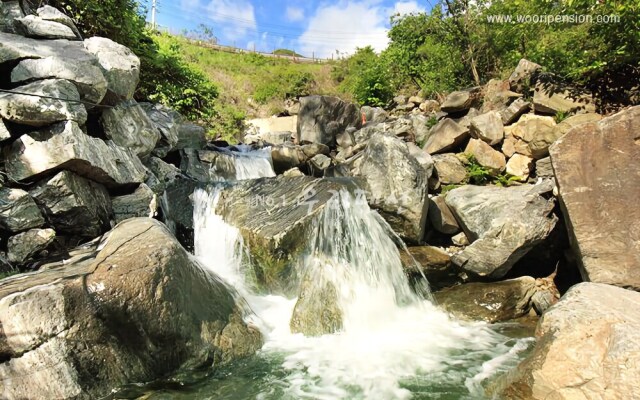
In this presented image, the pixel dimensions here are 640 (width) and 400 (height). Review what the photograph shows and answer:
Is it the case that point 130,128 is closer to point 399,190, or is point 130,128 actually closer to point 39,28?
point 39,28

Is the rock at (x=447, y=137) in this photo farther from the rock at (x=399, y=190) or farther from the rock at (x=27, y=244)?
the rock at (x=27, y=244)

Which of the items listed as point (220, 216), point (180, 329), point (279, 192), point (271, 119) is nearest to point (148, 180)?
point (220, 216)

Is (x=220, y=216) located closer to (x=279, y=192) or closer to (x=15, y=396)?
(x=279, y=192)

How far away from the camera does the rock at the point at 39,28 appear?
808 cm

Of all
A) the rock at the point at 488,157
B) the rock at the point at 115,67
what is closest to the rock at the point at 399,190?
the rock at the point at 488,157

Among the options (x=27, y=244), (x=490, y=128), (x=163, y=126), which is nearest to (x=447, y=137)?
(x=490, y=128)

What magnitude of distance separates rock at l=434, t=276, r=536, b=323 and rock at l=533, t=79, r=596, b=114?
14.9 feet

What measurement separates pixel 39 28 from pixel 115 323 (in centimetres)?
706

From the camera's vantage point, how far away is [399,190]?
8.61 metres

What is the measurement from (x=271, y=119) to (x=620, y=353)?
24784mm

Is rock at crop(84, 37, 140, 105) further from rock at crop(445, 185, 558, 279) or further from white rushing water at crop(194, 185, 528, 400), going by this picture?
rock at crop(445, 185, 558, 279)

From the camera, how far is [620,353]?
3508mm

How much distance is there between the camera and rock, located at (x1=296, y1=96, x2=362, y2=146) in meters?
18.7

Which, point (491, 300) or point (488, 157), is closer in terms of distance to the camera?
point (491, 300)
